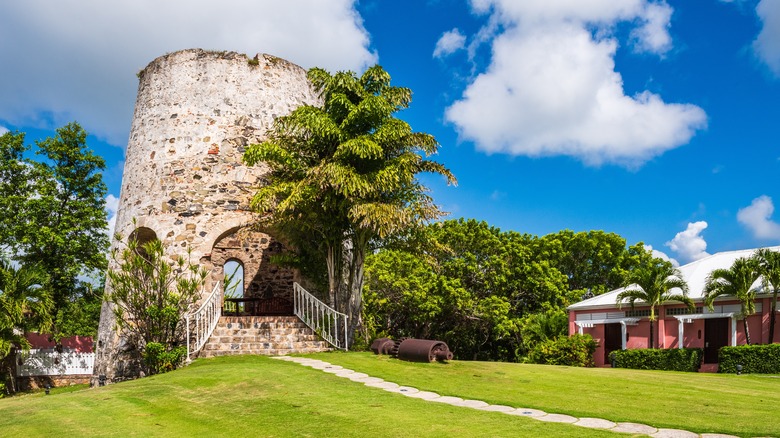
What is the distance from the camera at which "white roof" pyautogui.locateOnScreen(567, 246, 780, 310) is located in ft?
71.1

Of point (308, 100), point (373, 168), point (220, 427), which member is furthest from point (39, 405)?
point (308, 100)

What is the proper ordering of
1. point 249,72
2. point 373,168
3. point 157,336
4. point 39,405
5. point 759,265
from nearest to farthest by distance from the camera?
point 39,405 < point 157,336 < point 373,168 < point 249,72 < point 759,265

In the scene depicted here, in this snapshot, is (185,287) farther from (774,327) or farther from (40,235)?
(774,327)

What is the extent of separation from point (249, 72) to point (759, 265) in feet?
52.7

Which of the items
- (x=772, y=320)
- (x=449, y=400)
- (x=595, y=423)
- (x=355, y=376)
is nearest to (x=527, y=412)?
(x=595, y=423)

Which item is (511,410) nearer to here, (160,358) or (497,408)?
(497,408)

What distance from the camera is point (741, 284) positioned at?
61.5 feet

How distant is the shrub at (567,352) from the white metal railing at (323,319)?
30.7ft

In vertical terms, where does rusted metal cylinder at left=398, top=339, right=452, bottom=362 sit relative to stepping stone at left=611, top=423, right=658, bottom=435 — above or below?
above

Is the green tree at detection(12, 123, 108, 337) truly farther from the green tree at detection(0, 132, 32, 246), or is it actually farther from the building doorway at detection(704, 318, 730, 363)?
the building doorway at detection(704, 318, 730, 363)

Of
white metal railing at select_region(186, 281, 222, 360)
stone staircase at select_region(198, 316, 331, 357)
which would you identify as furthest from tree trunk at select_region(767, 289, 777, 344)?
white metal railing at select_region(186, 281, 222, 360)

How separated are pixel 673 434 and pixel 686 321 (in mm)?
16951

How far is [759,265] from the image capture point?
61.7 ft

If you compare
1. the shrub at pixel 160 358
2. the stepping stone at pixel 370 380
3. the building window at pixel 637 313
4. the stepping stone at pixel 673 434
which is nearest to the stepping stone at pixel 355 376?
the stepping stone at pixel 370 380
